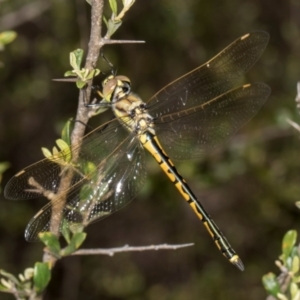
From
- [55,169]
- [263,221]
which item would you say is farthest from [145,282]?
[55,169]

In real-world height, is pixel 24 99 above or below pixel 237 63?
below

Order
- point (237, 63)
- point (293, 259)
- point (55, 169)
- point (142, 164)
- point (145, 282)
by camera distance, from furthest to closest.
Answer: point (145, 282)
point (237, 63)
point (142, 164)
point (55, 169)
point (293, 259)

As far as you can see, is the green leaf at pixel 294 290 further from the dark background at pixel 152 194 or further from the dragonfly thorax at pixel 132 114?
the dark background at pixel 152 194

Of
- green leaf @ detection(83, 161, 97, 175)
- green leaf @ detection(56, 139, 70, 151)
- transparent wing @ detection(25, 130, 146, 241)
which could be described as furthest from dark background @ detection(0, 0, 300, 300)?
green leaf @ detection(56, 139, 70, 151)

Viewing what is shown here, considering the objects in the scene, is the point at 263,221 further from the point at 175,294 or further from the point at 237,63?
the point at 237,63

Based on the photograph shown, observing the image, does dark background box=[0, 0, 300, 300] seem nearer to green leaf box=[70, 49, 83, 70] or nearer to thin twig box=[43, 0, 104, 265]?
thin twig box=[43, 0, 104, 265]

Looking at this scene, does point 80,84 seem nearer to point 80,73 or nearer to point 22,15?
point 80,73
